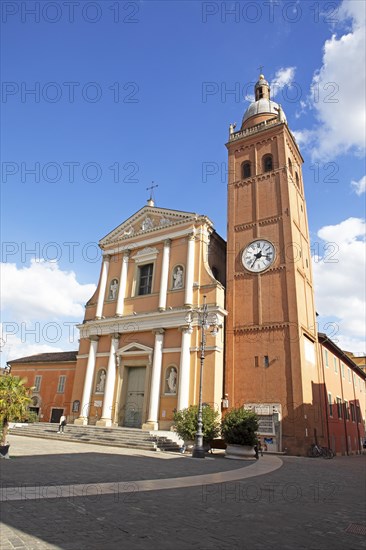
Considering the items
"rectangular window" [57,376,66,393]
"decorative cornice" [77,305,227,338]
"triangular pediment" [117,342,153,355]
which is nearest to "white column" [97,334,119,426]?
"triangular pediment" [117,342,153,355]

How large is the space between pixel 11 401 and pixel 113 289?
1681 centimetres

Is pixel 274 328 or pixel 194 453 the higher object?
pixel 274 328

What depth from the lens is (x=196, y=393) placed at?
21.7 meters

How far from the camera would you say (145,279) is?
28.0 meters

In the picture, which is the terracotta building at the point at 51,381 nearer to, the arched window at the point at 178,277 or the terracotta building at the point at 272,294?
the arched window at the point at 178,277

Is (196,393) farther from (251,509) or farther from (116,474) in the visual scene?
(251,509)

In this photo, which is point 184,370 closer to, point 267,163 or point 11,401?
point 11,401

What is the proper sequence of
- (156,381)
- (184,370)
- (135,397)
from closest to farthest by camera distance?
(184,370), (156,381), (135,397)

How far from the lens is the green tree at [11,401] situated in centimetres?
1205

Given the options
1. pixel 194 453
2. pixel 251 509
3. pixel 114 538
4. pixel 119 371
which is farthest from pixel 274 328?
pixel 114 538

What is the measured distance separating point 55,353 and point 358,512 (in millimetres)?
29673

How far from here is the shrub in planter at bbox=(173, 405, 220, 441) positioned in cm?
1838

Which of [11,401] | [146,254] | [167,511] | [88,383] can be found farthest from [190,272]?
[167,511]

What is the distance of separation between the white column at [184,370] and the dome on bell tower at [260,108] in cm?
1698
